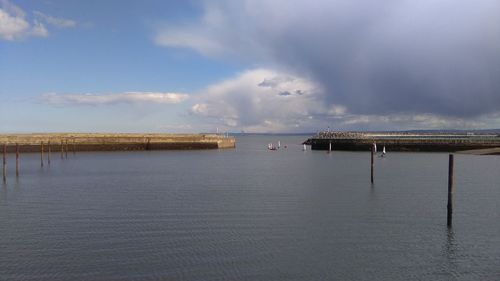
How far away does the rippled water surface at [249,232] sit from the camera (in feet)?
56.4

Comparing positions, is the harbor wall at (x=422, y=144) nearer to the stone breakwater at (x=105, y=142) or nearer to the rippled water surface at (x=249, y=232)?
the stone breakwater at (x=105, y=142)

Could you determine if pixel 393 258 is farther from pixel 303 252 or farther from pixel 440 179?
pixel 440 179

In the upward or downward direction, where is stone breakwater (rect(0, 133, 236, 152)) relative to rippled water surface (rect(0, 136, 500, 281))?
upward

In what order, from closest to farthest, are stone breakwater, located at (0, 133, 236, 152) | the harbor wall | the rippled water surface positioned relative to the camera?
the rippled water surface, the harbor wall, stone breakwater, located at (0, 133, 236, 152)

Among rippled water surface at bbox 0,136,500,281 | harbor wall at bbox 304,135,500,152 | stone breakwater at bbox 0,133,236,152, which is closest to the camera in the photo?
rippled water surface at bbox 0,136,500,281

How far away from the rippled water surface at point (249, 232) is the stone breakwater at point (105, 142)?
220 ft

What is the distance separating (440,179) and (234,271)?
3411 cm

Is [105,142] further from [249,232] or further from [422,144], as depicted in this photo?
[249,232]

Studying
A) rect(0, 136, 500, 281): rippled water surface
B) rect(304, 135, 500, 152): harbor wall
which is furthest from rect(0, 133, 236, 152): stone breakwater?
rect(0, 136, 500, 281): rippled water surface

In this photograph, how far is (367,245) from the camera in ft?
67.1

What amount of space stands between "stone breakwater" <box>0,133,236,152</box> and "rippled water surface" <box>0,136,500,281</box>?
220ft

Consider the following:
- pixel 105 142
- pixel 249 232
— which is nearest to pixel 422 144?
pixel 105 142

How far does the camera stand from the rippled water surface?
17.2 meters

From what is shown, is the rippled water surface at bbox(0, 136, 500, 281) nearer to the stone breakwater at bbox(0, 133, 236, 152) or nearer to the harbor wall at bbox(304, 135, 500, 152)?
the harbor wall at bbox(304, 135, 500, 152)
